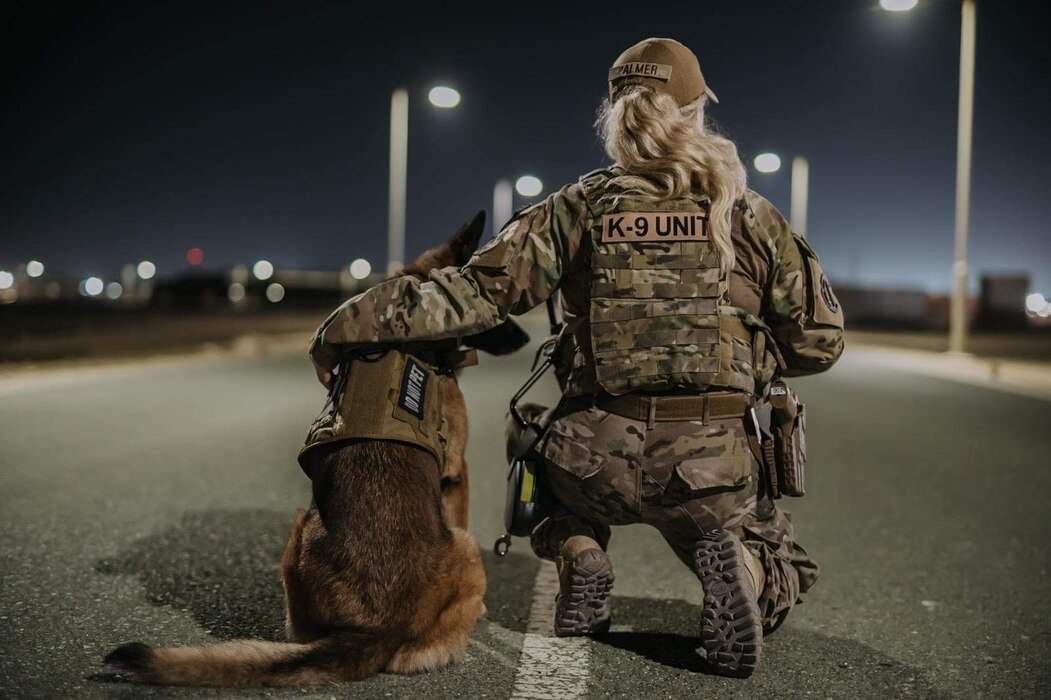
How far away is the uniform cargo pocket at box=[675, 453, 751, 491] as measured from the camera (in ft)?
10.8

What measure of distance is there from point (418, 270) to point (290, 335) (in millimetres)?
25130

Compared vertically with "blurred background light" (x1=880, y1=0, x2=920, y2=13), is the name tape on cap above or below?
below

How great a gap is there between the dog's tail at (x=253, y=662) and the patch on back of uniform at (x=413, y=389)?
0.68 metres

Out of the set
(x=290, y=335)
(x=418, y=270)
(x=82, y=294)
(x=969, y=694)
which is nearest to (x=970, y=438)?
(x=969, y=694)

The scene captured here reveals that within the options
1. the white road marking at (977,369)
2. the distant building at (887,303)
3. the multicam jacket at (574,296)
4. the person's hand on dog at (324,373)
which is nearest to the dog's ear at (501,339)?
the multicam jacket at (574,296)

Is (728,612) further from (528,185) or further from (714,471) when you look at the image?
(528,185)

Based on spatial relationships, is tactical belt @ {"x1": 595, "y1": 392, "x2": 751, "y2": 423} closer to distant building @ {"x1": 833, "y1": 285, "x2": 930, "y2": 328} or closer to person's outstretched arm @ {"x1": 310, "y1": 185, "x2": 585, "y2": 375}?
person's outstretched arm @ {"x1": 310, "y1": 185, "x2": 585, "y2": 375}

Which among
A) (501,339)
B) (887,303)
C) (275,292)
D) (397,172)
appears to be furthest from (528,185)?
(501,339)

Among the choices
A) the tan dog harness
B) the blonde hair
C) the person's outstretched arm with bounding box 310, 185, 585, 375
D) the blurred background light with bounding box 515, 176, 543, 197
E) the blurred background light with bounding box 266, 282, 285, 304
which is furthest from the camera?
the blurred background light with bounding box 266, 282, 285, 304

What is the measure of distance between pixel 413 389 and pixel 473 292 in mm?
369

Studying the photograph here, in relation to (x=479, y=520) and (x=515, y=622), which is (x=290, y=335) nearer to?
(x=479, y=520)

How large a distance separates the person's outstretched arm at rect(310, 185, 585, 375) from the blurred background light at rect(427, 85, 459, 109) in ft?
66.7

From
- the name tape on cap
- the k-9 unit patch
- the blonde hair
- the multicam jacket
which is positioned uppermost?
the name tape on cap

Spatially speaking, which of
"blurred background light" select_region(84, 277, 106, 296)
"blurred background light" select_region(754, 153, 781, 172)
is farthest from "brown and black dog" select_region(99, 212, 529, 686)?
"blurred background light" select_region(84, 277, 106, 296)
